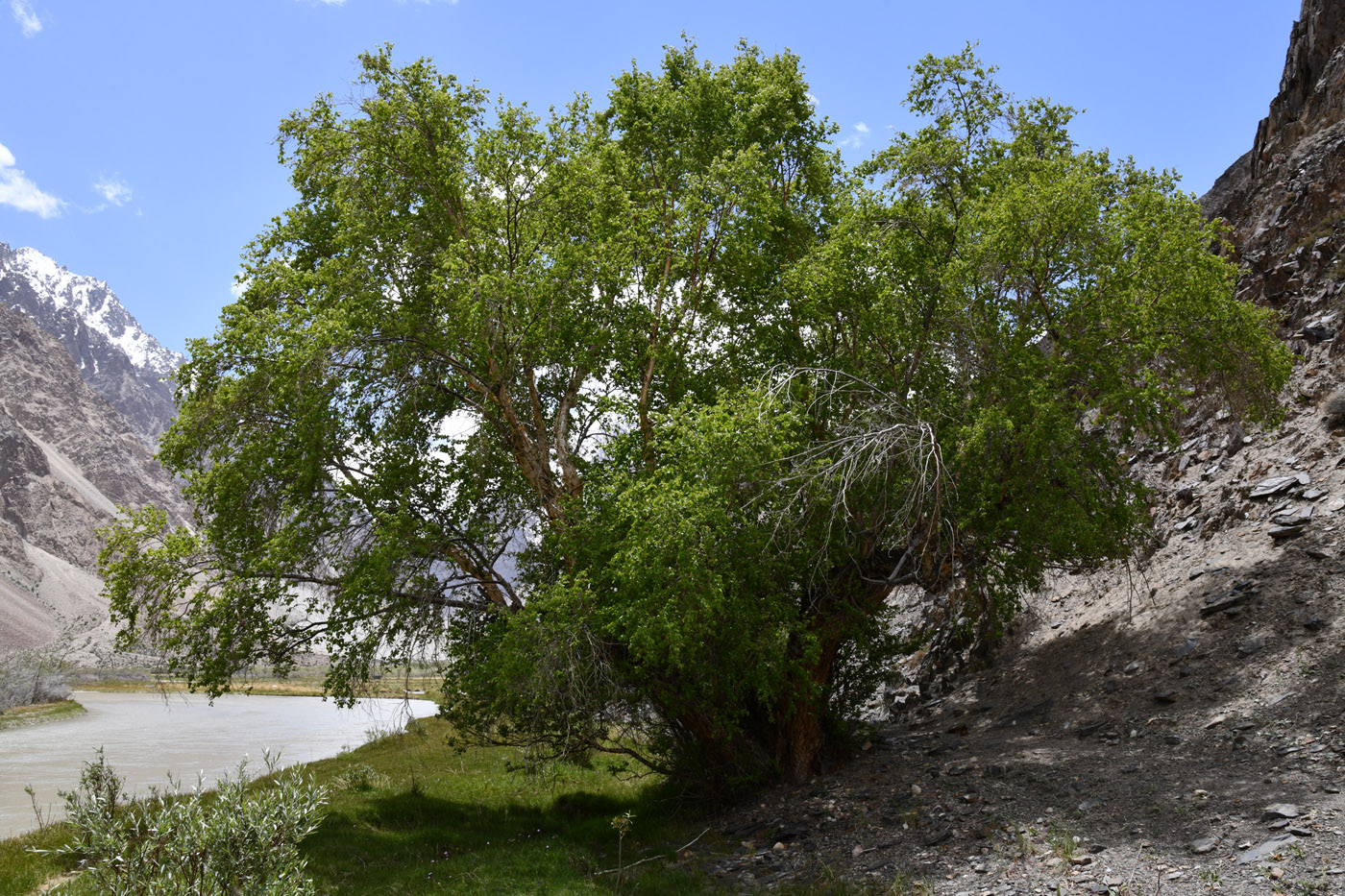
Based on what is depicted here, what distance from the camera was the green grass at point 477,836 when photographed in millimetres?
11188

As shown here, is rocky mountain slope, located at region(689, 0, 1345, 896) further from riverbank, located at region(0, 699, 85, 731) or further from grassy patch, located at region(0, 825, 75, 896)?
riverbank, located at region(0, 699, 85, 731)

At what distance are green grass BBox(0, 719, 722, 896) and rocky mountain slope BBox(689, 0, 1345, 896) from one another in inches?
65.0

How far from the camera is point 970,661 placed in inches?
846

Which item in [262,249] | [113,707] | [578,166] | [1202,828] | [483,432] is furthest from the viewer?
[113,707]

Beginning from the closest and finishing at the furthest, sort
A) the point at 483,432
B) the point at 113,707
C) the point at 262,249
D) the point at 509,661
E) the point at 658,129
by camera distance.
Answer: the point at 509,661
the point at 483,432
the point at 262,249
the point at 658,129
the point at 113,707

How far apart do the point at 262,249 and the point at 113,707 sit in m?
48.1

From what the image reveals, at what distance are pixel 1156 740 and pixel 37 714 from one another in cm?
4996

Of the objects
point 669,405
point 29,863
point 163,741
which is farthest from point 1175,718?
point 163,741

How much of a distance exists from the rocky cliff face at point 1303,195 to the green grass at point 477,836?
19.0 meters

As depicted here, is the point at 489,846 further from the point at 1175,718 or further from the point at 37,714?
the point at 37,714

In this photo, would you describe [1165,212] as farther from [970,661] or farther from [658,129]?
[970,661]

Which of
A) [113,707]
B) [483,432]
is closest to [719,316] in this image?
[483,432]

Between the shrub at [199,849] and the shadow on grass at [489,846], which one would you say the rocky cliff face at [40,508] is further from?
the shrub at [199,849]

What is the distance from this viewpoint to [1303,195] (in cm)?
2380
